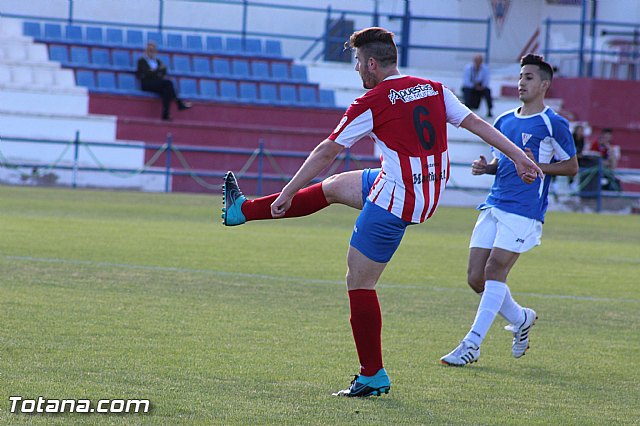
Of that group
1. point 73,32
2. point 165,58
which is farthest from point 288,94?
point 73,32

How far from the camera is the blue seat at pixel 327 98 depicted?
98.8 feet

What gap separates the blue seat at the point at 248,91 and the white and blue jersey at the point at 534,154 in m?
22.7

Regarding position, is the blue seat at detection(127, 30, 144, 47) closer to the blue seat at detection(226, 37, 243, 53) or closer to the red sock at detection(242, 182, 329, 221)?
the blue seat at detection(226, 37, 243, 53)

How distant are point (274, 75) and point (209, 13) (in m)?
2.91

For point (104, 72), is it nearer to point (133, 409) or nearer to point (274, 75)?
point (274, 75)

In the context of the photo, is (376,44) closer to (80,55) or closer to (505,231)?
(505,231)

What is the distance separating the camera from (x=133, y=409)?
4914 mm

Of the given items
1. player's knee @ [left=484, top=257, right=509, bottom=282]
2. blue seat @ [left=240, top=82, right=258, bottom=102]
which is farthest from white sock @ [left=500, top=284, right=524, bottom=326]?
blue seat @ [left=240, top=82, right=258, bottom=102]

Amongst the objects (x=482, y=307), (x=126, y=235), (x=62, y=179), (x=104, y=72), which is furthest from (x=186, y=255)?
(x=104, y=72)

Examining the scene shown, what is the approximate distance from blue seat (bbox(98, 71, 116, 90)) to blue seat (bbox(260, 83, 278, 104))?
419cm

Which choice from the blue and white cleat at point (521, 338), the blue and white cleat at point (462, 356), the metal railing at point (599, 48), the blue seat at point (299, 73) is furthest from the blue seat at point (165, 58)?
the blue and white cleat at point (462, 356)

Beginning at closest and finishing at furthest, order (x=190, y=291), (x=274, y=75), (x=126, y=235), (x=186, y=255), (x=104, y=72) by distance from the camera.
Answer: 1. (x=190, y=291)
2. (x=186, y=255)
3. (x=126, y=235)
4. (x=104, y=72)
5. (x=274, y=75)

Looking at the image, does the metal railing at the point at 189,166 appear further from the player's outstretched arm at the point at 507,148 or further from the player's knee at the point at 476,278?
the player's outstretched arm at the point at 507,148

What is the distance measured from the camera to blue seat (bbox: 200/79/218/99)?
29295 mm
